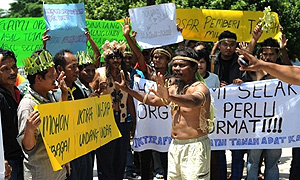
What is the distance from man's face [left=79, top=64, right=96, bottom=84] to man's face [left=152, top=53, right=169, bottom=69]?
1.08m

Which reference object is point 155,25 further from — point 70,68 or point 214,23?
point 70,68

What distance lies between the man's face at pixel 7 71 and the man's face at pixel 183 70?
157cm

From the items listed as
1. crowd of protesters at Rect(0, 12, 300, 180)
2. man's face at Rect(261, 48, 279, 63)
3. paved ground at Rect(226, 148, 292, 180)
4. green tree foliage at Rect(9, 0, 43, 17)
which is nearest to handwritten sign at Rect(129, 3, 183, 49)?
crowd of protesters at Rect(0, 12, 300, 180)

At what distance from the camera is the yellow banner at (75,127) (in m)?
4.62

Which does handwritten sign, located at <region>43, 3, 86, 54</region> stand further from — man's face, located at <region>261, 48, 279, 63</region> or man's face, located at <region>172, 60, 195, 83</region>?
man's face, located at <region>172, 60, 195, 83</region>

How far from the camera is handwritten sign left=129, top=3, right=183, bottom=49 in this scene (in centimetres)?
841

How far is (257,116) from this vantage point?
7.50 m

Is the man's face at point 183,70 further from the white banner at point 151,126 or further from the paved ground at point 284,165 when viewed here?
the paved ground at point 284,165

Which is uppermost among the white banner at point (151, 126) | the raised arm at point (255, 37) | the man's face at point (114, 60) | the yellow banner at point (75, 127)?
the raised arm at point (255, 37)

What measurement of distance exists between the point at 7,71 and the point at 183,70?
1.70 metres

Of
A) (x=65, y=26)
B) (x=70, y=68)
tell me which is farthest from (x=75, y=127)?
(x=65, y=26)

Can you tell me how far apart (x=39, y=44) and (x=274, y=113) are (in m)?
3.71

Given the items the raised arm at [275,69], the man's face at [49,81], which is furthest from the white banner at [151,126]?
the raised arm at [275,69]

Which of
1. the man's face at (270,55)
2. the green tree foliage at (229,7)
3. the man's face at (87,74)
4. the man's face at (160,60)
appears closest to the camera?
the man's face at (87,74)
